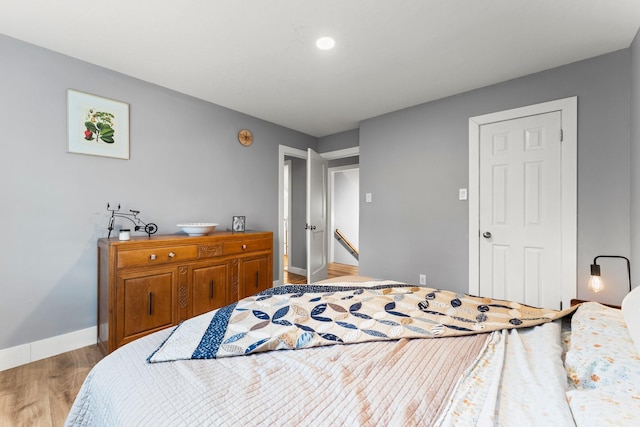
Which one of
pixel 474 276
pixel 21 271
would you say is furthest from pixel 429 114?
pixel 21 271

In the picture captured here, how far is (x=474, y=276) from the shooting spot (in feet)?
9.17

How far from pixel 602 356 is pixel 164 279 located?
2579 mm

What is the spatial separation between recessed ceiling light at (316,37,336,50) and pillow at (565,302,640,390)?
211cm

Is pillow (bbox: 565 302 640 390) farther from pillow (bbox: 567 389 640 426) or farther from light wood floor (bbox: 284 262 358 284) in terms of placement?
light wood floor (bbox: 284 262 358 284)

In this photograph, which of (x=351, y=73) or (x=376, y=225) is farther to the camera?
(x=376, y=225)

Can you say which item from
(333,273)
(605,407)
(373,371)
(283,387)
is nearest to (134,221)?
(283,387)

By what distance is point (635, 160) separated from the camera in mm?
1956

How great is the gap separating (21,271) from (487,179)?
13.0 ft

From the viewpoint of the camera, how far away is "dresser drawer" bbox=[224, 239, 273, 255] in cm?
275

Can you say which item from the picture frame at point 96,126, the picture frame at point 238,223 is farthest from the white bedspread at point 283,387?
the picture frame at point 238,223

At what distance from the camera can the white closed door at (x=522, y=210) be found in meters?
2.39

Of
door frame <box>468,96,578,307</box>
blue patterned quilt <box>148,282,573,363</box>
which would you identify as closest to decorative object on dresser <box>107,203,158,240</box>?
blue patterned quilt <box>148,282,573,363</box>

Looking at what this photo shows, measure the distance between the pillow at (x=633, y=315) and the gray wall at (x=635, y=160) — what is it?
1.29 metres

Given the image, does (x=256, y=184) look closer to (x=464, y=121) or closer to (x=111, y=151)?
(x=111, y=151)
